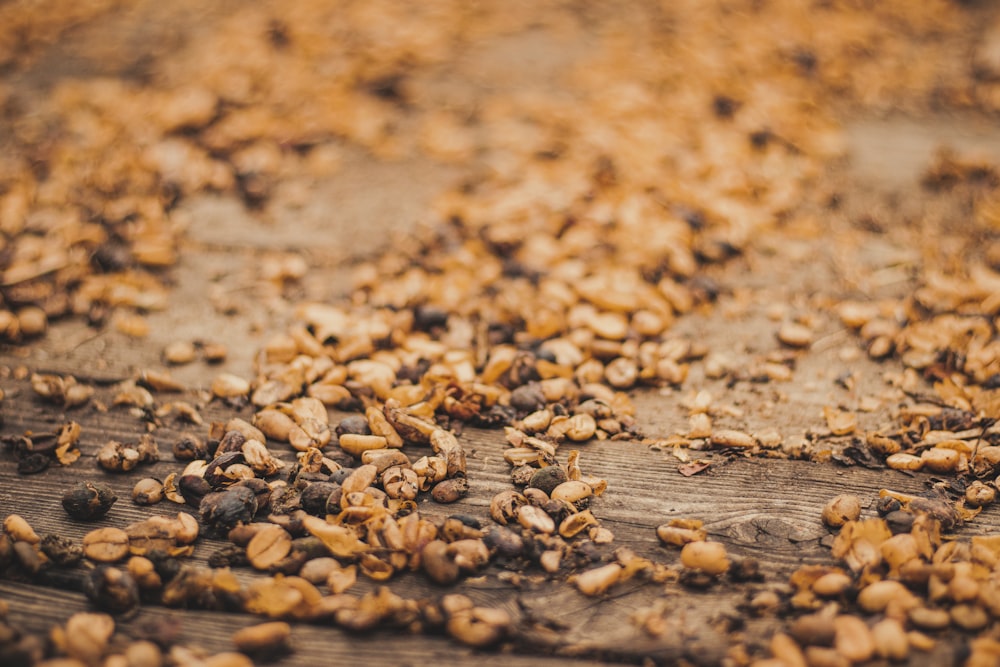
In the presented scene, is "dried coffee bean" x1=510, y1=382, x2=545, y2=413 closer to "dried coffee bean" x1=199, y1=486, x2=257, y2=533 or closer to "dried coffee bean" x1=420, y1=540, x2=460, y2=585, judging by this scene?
"dried coffee bean" x1=420, y1=540, x2=460, y2=585

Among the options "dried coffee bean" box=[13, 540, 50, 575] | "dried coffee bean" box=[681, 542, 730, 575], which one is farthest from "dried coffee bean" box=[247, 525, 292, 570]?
"dried coffee bean" box=[681, 542, 730, 575]

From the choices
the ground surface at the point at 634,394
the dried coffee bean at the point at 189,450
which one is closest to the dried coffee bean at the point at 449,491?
the ground surface at the point at 634,394

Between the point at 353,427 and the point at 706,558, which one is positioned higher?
the point at 353,427

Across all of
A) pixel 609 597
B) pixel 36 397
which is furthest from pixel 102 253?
pixel 609 597

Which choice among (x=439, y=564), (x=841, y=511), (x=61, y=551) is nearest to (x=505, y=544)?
(x=439, y=564)

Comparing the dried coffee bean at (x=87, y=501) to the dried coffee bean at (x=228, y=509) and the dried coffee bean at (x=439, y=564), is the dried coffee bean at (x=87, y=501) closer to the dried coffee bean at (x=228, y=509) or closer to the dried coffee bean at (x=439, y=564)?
the dried coffee bean at (x=228, y=509)

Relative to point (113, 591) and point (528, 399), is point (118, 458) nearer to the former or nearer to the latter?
point (113, 591)

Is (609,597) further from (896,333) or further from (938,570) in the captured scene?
(896,333)
